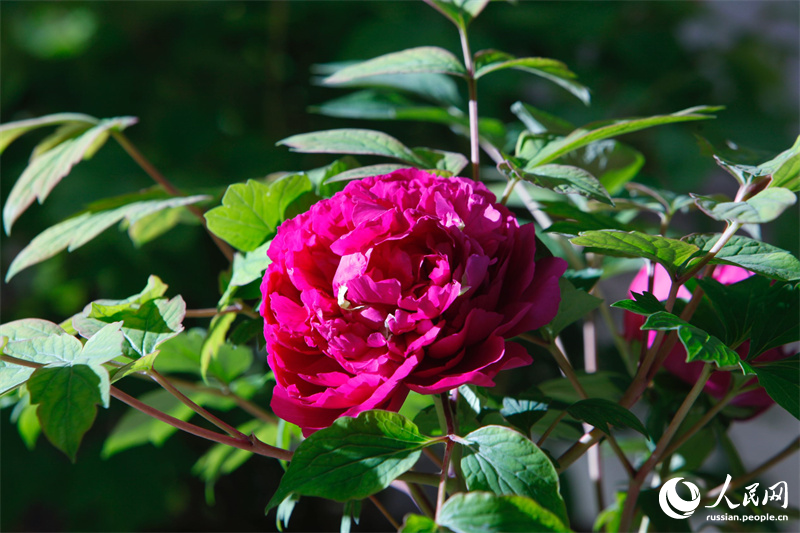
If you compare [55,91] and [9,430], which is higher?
[55,91]

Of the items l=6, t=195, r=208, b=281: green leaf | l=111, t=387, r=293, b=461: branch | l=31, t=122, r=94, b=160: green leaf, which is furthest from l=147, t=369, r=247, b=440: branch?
l=31, t=122, r=94, b=160: green leaf

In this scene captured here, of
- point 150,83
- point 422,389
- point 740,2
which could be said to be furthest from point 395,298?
point 740,2

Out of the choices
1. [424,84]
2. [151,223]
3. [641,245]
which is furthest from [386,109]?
[641,245]

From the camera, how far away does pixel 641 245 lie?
0.66 feet

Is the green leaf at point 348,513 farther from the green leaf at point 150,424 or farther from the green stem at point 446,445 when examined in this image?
Result: the green leaf at point 150,424

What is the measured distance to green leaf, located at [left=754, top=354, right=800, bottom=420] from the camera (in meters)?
0.19

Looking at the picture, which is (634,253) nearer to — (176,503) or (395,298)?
(395,298)

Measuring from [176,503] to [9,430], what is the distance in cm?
23

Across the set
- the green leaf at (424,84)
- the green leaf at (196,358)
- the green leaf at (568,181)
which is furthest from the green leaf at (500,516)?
the green leaf at (424,84)

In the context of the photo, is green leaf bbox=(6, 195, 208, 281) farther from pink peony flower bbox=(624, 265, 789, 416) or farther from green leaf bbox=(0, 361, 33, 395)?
pink peony flower bbox=(624, 265, 789, 416)

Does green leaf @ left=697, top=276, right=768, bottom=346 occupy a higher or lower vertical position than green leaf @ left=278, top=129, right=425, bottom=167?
lower

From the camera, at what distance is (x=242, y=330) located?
10.0 inches

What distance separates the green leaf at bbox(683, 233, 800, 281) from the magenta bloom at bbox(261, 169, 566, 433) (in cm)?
5

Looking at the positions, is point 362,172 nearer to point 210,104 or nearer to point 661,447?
point 661,447
